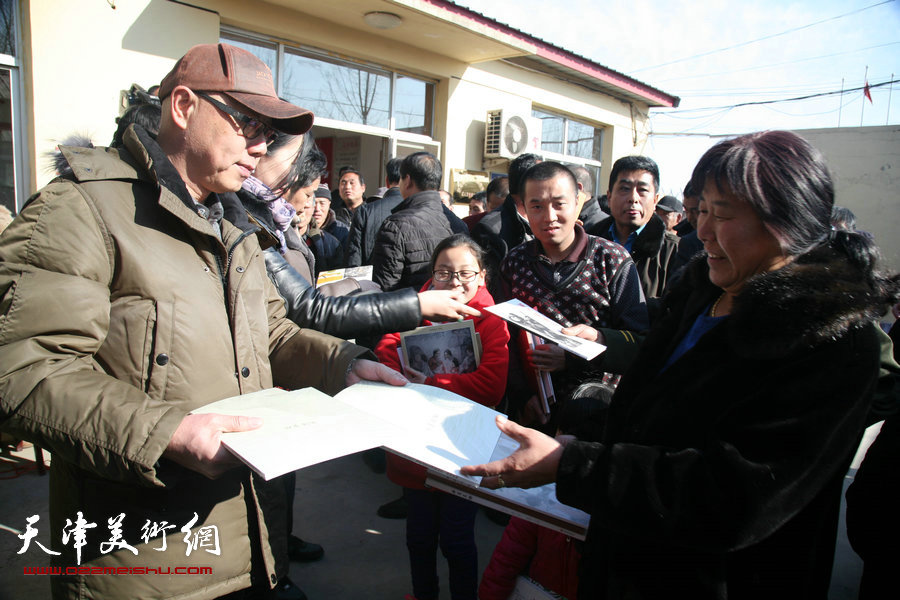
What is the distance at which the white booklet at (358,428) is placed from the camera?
1091 mm

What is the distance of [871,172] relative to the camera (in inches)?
377

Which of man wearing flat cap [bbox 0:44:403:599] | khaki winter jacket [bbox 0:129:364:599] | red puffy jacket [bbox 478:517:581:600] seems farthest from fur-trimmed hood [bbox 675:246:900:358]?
khaki winter jacket [bbox 0:129:364:599]

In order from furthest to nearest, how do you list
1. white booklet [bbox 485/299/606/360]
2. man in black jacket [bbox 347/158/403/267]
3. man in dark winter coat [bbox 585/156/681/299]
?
man in black jacket [bbox 347/158/403/267] < man in dark winter coat [bbox 585/156/681/299] < white booklet [bbox 485/299/606/360]

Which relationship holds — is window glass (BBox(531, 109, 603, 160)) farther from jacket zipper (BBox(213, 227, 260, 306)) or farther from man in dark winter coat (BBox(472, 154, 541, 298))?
jacket zipper (BBox(213, 227, 260, 306))

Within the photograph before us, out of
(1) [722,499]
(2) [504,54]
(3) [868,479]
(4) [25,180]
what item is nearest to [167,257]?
(1) [722,499]

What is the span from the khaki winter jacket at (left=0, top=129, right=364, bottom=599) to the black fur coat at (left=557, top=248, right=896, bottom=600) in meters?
0.89

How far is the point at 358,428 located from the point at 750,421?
854mm

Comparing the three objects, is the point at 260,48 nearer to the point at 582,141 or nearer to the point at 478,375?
the point at 478,375

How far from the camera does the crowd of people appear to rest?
1.04 meters

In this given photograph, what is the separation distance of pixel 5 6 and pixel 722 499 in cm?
626

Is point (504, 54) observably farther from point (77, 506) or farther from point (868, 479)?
point (77, 506)

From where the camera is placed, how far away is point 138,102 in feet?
5.82

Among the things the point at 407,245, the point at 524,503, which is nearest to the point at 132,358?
the point at 524,503

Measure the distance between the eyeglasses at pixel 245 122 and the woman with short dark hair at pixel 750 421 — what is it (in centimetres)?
104
